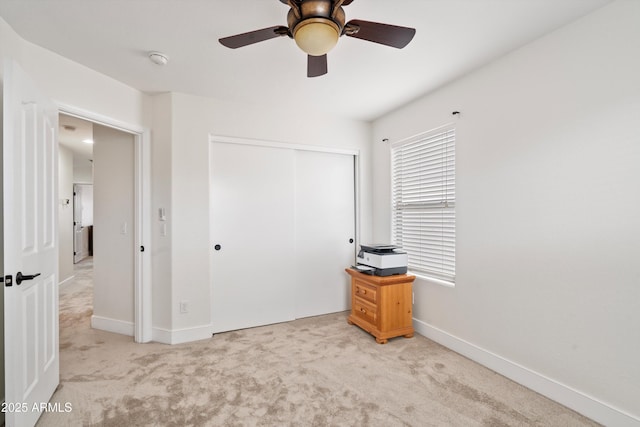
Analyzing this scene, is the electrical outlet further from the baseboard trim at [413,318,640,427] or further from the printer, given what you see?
the baseboard trim at [413,318,640,427]

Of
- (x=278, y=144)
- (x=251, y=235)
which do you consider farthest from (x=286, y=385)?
(x=278, y=144)

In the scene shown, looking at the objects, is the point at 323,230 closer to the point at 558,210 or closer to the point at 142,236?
the point at 142,236

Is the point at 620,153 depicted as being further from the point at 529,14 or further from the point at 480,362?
the point at 480,362

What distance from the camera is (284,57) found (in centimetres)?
220

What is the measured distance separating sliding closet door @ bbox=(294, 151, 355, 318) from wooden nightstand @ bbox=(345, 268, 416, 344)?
640 mm

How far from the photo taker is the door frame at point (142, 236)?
281 cm

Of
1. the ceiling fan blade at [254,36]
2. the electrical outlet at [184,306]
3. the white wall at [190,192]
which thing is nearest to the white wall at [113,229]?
the white wall at [190,192]

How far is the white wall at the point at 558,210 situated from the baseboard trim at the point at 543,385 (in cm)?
1

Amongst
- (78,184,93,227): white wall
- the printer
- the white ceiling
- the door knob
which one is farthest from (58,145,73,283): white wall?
the printer

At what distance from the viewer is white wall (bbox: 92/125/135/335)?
3006 millimetres

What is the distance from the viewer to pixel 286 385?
6.86ft

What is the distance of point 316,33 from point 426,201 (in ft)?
7.05

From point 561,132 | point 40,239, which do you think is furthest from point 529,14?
point 40,239

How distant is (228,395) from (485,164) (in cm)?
262
